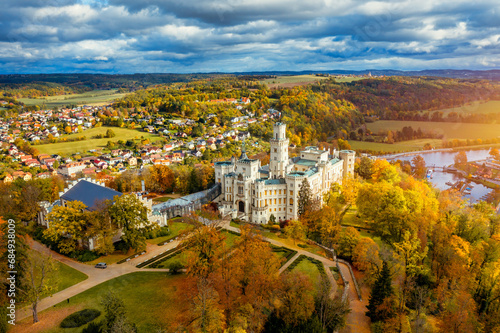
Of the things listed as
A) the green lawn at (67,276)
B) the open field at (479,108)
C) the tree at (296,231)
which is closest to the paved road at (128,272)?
the green lawn at (67,276)

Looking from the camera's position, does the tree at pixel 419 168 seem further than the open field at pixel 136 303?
Yes

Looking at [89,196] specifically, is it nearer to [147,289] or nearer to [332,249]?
[147,289]

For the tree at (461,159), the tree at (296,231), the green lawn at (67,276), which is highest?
the tree at (461,159)

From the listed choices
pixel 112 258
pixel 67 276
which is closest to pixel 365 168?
pixel 112 258

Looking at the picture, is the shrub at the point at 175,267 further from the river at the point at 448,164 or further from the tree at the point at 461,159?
the tree at the point at 461,159

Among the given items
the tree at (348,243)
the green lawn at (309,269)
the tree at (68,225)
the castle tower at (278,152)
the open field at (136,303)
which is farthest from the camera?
the castle tower at (278,152)

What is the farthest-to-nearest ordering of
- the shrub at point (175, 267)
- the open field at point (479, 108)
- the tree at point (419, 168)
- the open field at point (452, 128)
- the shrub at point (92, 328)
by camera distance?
the open field at point (452, 128), the open field at point (479, 108), the tree at point (419, 168), the shrub at point (175, 267), the shrub at point (92, 328)

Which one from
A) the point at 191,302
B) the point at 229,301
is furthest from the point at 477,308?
the point at 191,302

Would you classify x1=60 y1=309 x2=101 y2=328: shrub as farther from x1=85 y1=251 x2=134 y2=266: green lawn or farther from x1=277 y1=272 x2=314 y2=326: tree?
x1=277 y1=272 x2=314 y2=326: tree

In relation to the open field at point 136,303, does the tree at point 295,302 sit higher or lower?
higher
